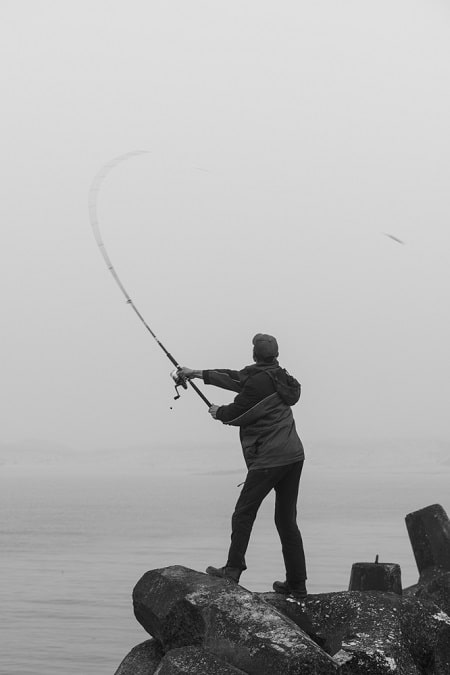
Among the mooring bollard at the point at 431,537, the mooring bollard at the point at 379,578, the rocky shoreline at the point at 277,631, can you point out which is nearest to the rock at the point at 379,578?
the mooring bollard at the point at 379,578

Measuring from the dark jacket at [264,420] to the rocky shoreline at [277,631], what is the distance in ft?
3.63

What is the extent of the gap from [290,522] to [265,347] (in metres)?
1.49

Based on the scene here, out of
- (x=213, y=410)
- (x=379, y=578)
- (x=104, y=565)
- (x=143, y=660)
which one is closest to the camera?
(x=143, y=660)

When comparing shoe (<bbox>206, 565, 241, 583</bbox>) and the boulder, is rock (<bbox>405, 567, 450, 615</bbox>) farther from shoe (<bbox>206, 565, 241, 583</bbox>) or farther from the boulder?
shoe (<bbox>206, 565, 241, 583</bbox>)

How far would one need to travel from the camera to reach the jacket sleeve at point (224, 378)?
970cm

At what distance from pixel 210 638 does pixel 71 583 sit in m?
48.0

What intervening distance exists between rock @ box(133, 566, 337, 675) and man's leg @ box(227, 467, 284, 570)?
0.43 meters

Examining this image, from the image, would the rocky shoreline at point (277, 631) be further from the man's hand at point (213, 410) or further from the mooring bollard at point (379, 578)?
the man's hand at point (213, 410)

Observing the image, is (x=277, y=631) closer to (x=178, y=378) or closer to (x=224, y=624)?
(x=224, y=624)

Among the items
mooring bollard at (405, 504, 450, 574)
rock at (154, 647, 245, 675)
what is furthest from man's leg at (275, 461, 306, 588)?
mooring bollard at (405, 504, 450, 574)

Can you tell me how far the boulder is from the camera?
8.38m

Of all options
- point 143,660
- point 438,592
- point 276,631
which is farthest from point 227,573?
point 438,592

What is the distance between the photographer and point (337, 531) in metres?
105

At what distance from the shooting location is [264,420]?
939 centimetres
